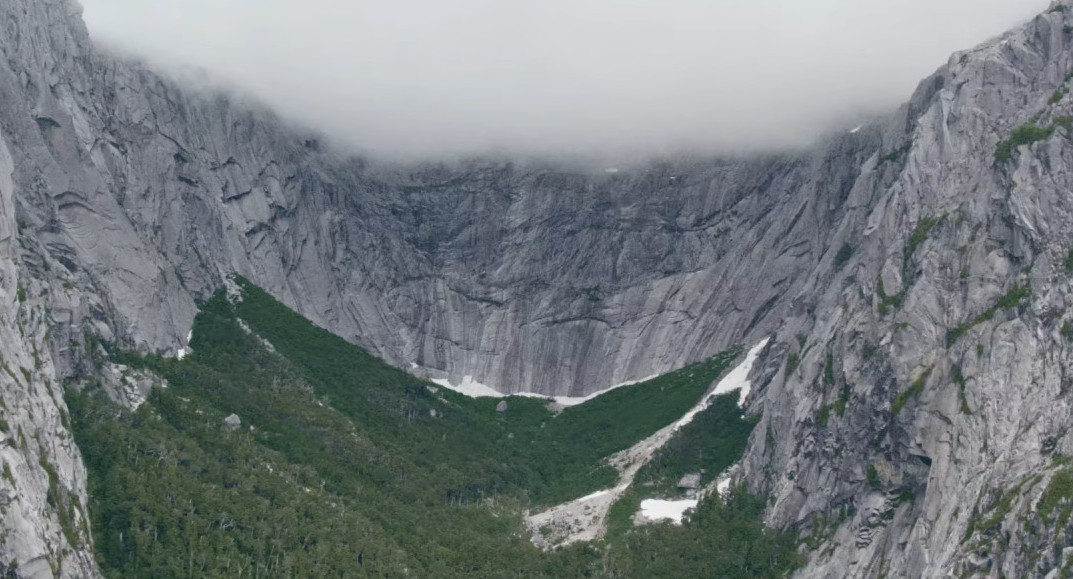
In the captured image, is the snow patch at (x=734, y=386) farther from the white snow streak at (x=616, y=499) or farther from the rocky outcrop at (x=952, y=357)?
the rocky outcrop at (x=952, y=357)

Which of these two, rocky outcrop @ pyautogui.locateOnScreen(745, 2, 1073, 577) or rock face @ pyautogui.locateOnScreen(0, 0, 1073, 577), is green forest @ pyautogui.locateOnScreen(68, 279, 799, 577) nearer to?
rock face @ pyautogui.locateOnScreen(0, 0, 1073, 577)

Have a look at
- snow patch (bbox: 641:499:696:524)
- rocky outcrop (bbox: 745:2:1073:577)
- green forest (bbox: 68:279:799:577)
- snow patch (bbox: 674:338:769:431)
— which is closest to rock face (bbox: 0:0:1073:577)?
rocky outcrop (bbox: 745:2:1073:577)

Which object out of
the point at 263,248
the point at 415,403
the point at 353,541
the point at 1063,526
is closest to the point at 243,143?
the point at 263,248

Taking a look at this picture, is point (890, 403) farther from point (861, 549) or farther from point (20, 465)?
point (20, 465)

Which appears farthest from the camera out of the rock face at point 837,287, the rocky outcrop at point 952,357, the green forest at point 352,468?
the green forest at point 352,468

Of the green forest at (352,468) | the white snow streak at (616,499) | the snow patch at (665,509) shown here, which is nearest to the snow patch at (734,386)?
the white snow streak at (616,499)

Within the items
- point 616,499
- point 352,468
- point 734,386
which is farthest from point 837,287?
point 352,468

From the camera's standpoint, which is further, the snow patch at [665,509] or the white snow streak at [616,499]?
the white snow streak at [616,499]
